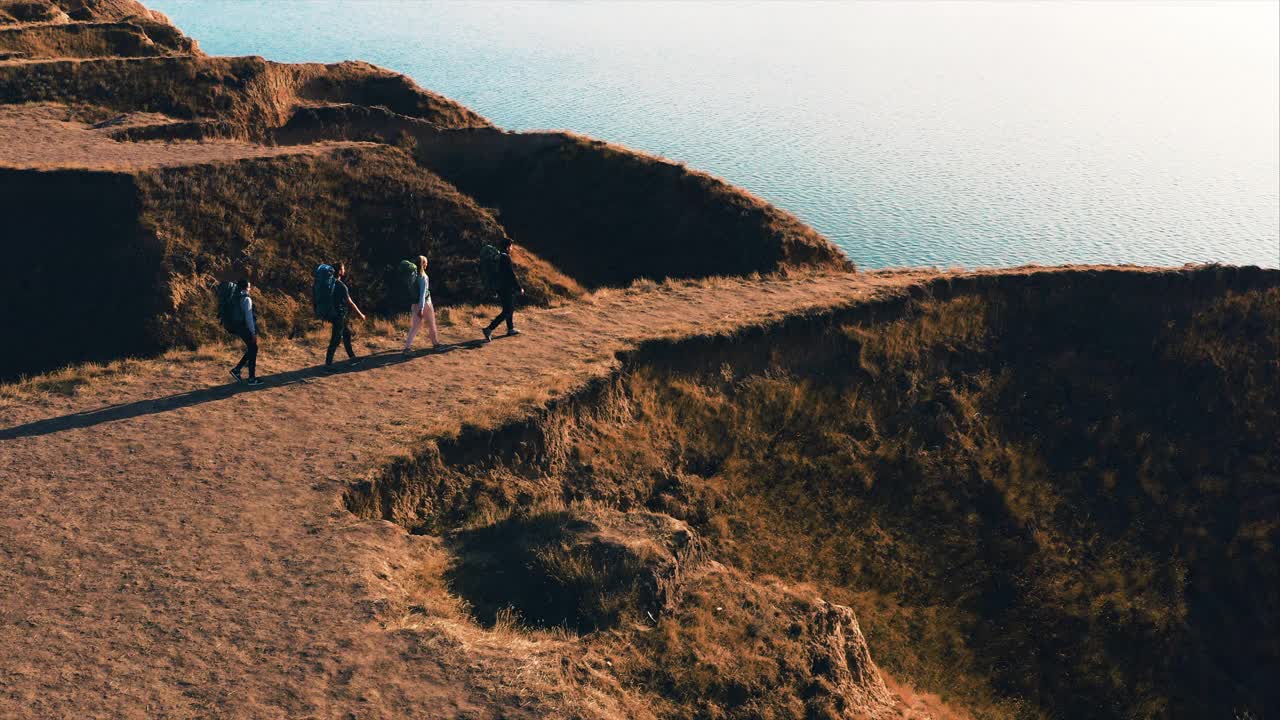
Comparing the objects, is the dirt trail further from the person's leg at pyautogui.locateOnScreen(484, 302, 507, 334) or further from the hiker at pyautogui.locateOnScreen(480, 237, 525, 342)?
the hiker at pyautogui.locateOnScreen(480, 237, 525, 342)

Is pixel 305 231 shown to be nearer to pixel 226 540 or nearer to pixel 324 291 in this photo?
pixel 324 291

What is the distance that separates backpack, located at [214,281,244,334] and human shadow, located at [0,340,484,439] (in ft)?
4.42

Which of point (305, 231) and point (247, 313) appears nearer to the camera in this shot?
point (247, 313)

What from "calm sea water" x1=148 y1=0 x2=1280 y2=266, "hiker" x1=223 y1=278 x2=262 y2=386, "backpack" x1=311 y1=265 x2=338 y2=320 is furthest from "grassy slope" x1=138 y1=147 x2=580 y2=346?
"calm sea water" x1=148 y1=0 x2=1280 y2=266

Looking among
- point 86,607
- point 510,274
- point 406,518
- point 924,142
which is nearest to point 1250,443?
point 510,274

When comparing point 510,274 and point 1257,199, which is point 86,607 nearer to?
point 510,274

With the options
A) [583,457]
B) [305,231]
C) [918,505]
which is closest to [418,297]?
[583,457]

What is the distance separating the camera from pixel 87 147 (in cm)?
2503

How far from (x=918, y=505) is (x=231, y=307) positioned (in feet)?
47.2

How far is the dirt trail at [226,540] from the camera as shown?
900 centimetres

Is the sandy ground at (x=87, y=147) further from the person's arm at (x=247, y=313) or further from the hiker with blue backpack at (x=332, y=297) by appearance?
the person's arm at (x=247, y=313)

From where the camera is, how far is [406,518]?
44.2 ft

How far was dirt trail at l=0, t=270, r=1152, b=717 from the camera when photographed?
9000 millimetres

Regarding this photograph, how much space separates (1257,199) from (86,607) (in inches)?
4558
